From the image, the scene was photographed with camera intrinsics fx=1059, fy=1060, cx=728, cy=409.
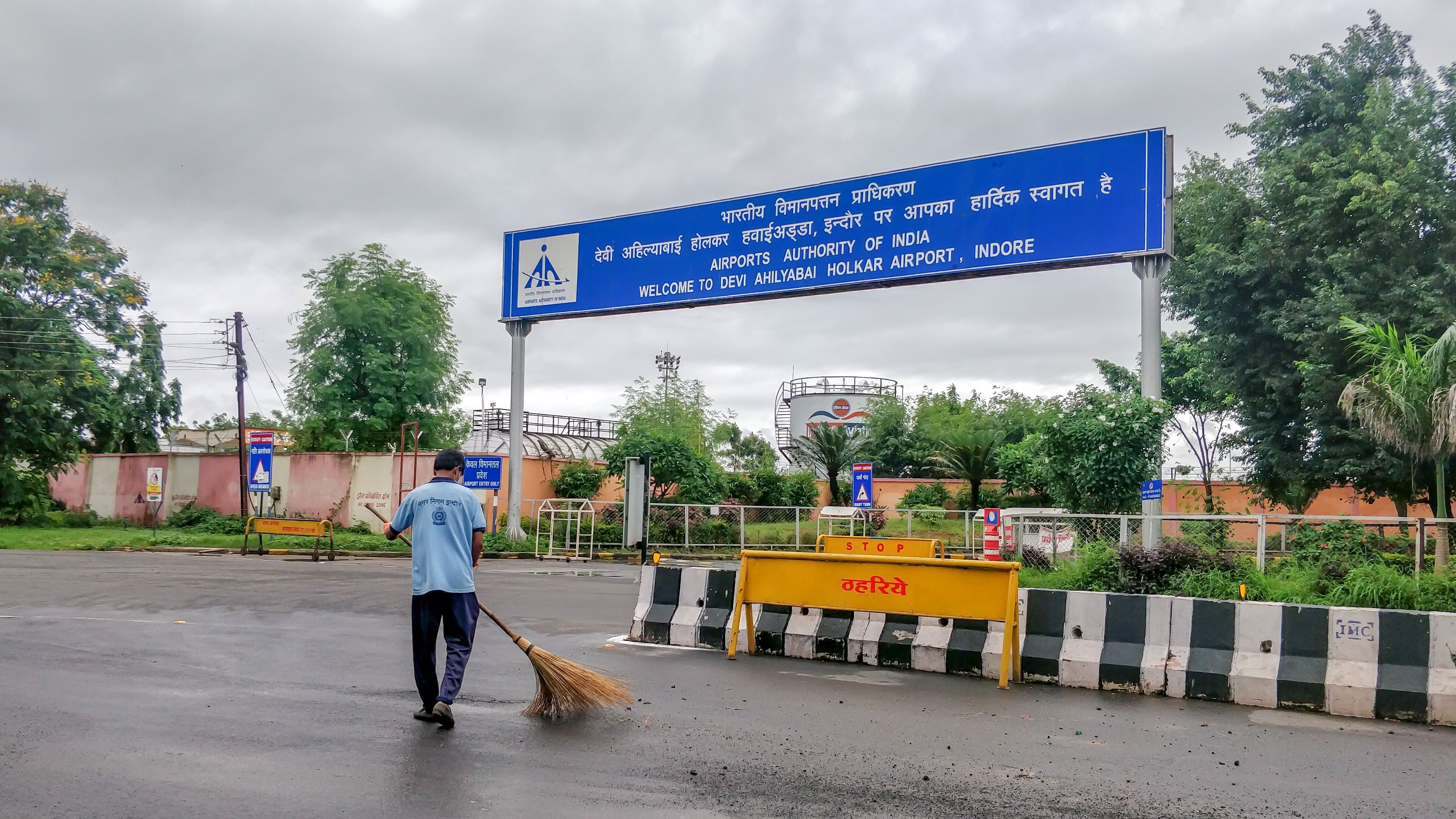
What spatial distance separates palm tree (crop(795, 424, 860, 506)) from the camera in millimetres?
46938

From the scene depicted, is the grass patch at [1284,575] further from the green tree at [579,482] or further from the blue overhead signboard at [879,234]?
the green tree at [579,482]

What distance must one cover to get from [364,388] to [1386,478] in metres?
36.2

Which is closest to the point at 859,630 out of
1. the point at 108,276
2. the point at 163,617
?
the point at 163,617

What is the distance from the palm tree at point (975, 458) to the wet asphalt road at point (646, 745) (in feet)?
107

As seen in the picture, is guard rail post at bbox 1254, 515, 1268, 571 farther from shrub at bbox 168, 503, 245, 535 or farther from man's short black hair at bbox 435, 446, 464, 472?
shrub at bbox 168, 503, 245, 535

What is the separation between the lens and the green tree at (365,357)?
141 feet

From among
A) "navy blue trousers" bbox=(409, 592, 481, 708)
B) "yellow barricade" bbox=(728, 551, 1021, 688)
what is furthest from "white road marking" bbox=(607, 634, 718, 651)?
"navy blue trousers" bbox=(409, 592, 481, 708)

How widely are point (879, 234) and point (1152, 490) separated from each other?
7210mm

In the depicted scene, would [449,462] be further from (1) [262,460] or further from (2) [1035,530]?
(1) [262,460]

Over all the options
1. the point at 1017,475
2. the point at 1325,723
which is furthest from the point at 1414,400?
the point at 1017,475

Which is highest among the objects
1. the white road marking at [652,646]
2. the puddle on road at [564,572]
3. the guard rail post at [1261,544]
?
the guard rail post at [1261,544]

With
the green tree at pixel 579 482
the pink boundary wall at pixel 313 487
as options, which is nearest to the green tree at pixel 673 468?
the green tree at pixel 579 482

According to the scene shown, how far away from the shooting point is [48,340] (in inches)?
1474

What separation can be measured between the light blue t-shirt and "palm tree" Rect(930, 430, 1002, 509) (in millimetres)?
35530
